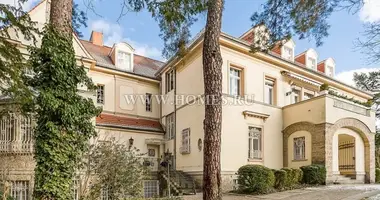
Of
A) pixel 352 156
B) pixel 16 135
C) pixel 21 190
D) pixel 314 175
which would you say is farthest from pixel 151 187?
pixel 352 156

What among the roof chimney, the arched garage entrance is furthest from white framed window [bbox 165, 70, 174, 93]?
the arched garage entrance

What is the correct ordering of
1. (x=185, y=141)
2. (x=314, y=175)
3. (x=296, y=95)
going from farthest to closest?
1. (x=296, y=95)
2. (x=185, y=141)
3. (x=314, y=175)

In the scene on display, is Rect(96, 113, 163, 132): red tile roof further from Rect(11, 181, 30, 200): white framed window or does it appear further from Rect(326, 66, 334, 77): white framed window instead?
Rect(326, 66, 334, 77): white framed window

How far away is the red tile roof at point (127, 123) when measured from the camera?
22625 millimetres

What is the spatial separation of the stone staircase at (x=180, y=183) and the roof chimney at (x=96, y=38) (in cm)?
1462

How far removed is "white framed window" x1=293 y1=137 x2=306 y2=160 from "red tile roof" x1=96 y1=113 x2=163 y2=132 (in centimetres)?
968

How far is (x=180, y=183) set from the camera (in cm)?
1886

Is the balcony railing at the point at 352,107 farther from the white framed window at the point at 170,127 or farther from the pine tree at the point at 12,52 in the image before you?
the pine tree at the point at 12,52

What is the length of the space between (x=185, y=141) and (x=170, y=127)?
10.5 feet

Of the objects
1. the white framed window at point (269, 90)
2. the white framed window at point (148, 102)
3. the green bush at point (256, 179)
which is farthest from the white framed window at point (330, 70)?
the green bush at point (256, 179)

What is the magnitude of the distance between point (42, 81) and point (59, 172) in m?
2.69

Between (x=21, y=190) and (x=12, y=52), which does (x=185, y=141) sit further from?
(x=12, y=52)

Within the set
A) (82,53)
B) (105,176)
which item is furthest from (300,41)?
(82,53)

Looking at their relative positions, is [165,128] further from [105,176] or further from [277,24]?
[277,24]
